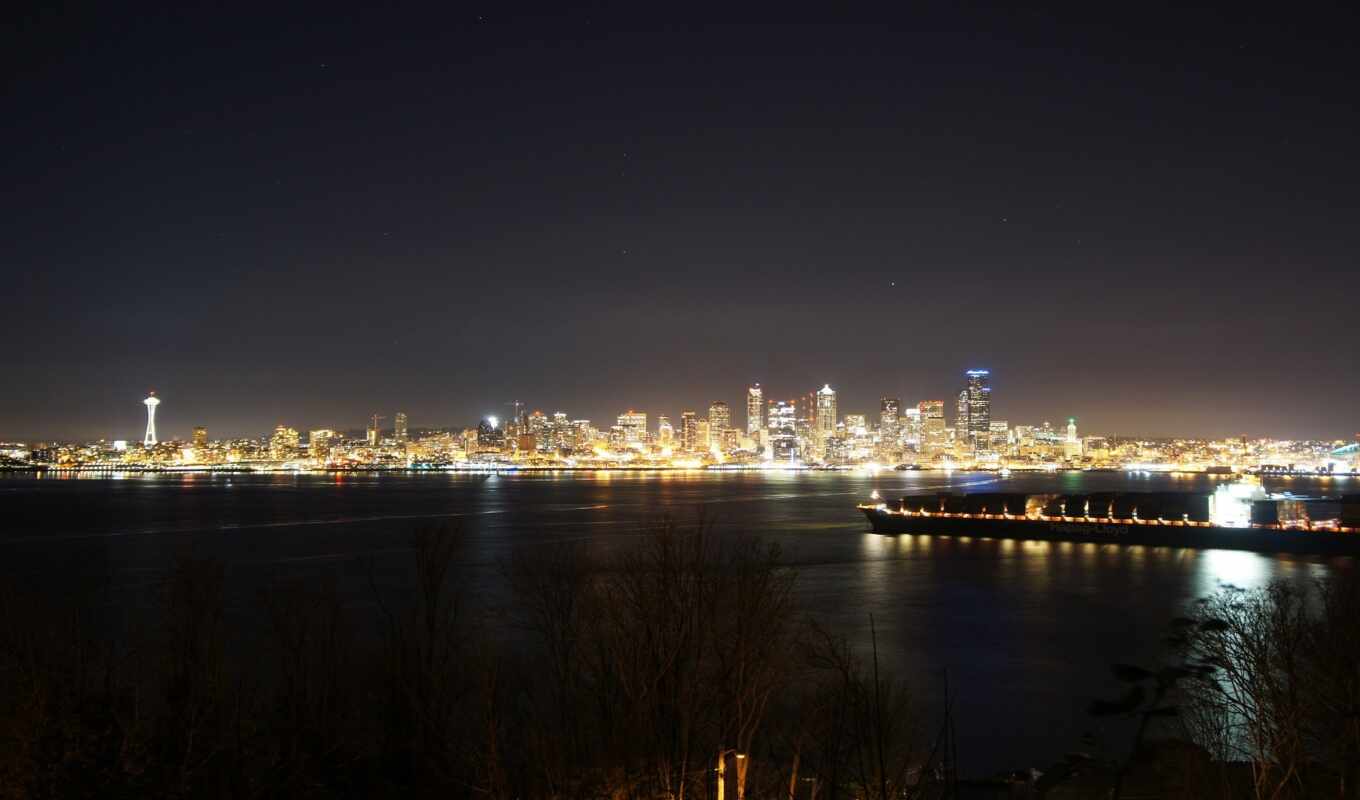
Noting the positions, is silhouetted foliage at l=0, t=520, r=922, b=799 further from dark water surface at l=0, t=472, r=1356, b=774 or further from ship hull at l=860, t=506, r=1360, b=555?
ship hull at l=860, t=506, r=1360, b=555

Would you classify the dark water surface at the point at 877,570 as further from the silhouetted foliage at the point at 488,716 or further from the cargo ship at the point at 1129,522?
the silhouetted foliage at the point at 488,716

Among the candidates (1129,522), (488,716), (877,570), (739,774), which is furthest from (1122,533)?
(488,716)

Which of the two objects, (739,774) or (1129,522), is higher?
(739,774)

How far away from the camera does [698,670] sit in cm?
1006

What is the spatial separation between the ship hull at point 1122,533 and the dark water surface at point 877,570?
137cm

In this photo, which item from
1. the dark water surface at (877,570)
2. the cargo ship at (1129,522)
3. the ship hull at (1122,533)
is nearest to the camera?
the dark water surface at (877,570)

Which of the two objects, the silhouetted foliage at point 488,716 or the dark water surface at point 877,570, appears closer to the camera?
the silhouetted foliage at point 488,716

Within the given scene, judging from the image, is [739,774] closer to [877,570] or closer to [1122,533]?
[877,570]

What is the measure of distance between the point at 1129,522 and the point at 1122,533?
68cm

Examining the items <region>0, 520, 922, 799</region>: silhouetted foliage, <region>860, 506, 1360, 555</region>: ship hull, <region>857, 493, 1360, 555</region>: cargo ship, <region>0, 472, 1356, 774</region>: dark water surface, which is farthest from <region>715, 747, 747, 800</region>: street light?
<region>857, 493, 1360, 555</region>: cargo ship

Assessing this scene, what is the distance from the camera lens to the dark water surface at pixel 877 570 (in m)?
20.2

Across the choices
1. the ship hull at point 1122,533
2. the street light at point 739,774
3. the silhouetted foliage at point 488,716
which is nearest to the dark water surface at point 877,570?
the ship hull at point 1122,533

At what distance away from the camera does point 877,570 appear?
38.2 metres

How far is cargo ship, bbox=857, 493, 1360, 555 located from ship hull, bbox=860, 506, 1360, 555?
1.5 inches
